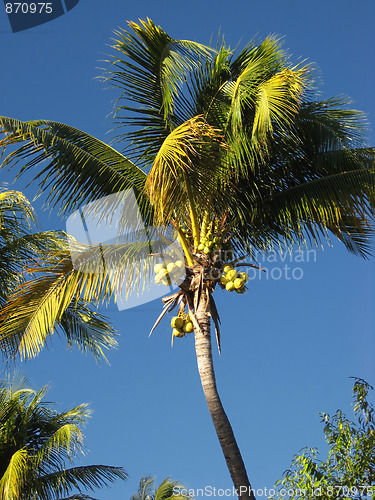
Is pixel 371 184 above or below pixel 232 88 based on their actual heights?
below

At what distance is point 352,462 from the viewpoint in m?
7.55

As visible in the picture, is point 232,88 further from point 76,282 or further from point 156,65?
point 76,282


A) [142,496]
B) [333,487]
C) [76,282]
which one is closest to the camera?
[333,487]

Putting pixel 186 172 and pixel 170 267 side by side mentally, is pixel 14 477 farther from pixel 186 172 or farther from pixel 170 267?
pixel 186 172

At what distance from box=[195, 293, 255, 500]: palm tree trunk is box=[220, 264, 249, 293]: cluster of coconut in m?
0.32

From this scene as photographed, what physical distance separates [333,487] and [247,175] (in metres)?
3.90

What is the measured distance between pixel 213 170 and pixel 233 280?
1.34 metres

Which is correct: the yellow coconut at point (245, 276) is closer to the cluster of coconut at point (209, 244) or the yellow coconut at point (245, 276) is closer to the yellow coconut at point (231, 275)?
the yellow coconut at point (231, 275)

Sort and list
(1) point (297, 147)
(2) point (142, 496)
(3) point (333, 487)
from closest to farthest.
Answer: (3) point (333, 487)
(1) point (297, 147)
(2) point (142, 496)

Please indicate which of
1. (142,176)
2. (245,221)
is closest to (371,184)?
(245,221)

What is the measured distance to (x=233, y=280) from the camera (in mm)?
7848

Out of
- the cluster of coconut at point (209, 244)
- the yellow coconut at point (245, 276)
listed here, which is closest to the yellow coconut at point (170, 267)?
the cluster of coconut at point (209, 244)

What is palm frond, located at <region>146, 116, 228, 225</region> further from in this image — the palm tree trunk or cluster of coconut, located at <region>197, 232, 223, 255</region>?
the palm tree trunk

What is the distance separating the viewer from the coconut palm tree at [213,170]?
7777 millimetres
